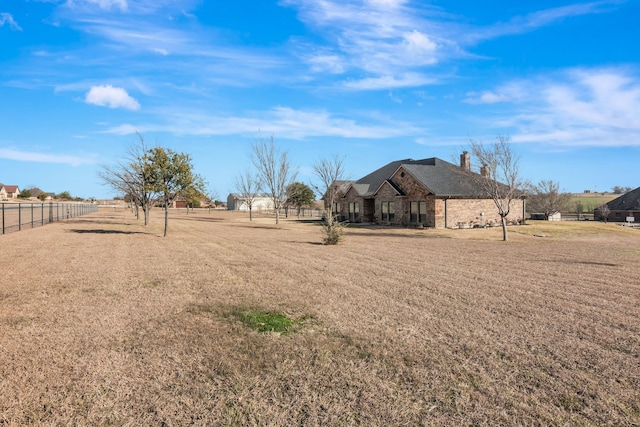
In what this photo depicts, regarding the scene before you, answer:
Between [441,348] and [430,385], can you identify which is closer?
[430,385]

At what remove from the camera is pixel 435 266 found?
1373cm

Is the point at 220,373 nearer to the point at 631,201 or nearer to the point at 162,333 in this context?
the point at 162,333

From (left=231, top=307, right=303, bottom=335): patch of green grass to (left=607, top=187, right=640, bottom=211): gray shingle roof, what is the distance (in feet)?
210

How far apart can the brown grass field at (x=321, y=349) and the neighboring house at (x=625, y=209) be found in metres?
54.4

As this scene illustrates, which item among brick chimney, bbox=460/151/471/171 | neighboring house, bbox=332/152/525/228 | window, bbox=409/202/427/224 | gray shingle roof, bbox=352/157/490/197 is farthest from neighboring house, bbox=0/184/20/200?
brick chimney, bbox=460/151/471/171

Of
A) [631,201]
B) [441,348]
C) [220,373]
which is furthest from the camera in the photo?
[631,201]

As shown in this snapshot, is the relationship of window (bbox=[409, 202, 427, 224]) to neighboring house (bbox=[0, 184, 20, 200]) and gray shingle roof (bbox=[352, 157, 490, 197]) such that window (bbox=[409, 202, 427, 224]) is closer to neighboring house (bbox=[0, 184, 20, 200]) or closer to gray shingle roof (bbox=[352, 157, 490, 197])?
gray shingle roof (bbox=[352, 157, 490, 197])

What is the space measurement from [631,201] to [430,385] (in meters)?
66.9

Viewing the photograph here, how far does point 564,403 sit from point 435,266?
948cm

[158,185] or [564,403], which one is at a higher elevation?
[158,185]

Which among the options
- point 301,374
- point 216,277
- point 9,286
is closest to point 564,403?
point 301,374

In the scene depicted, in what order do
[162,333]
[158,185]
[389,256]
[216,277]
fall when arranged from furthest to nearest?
1. [158,185]
2. [389,256]
3. [216,277]
4. [162,333]

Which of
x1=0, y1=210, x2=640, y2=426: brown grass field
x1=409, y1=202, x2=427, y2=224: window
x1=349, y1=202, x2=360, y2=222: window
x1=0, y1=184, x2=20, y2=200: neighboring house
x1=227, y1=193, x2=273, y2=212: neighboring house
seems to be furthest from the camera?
x1=0, y1=184, x2=20, y2=200: neighboring house

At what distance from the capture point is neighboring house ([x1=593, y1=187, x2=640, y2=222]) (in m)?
55.0
